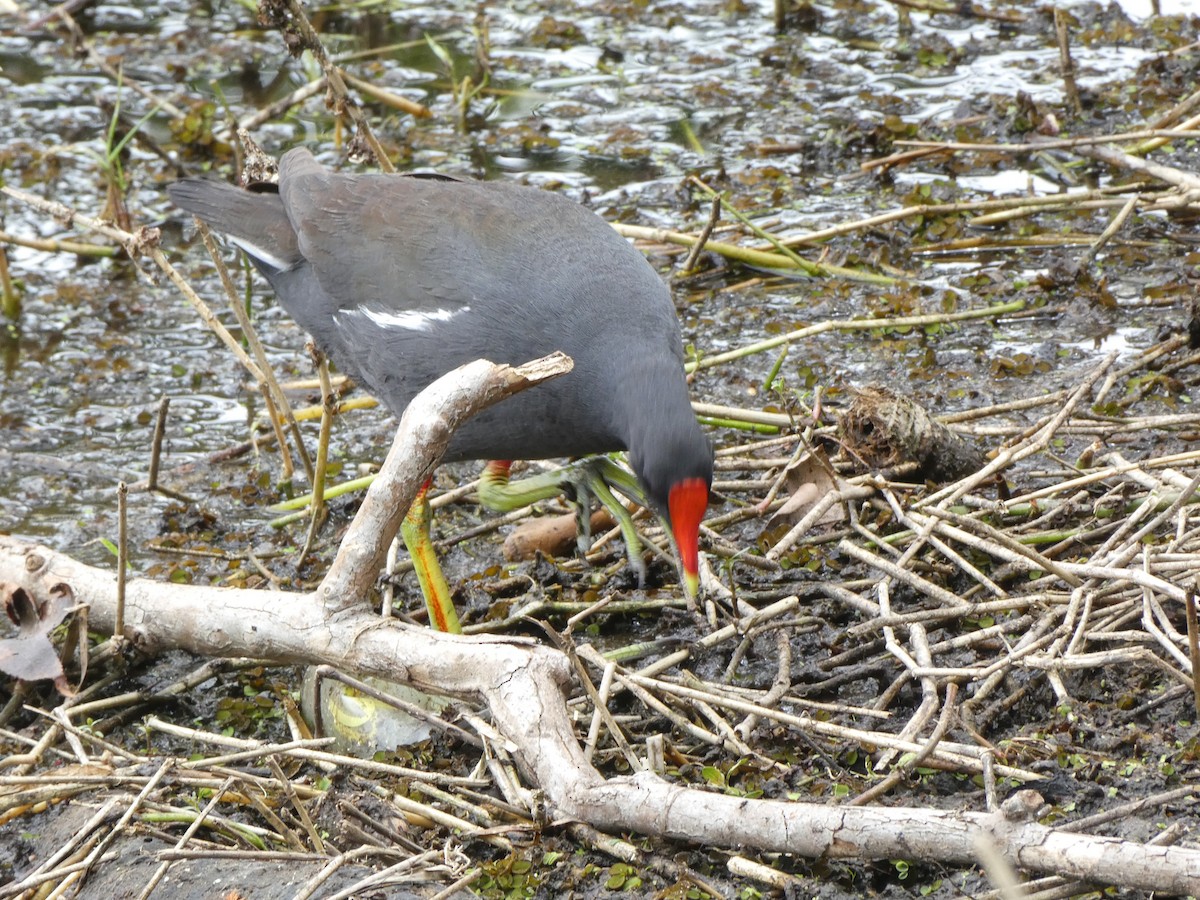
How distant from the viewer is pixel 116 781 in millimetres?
2930

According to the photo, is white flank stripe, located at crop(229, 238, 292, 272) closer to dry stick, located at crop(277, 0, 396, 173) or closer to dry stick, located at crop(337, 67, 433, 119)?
dry stick, located at crop(277, 0, 396, 173)

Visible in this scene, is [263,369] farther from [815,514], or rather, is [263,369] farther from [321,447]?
[815,514]

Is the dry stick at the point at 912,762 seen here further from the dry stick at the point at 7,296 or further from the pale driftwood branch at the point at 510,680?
the dry stick at the point at 7,296

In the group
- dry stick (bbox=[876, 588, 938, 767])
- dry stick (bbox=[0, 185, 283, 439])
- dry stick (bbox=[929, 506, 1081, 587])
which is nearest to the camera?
dry stick (bbox=[876, 588, 938, 767])

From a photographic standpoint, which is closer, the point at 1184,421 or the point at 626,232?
the point at 1184,421

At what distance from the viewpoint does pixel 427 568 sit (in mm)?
3701

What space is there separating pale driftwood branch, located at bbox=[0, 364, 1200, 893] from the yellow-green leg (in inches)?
19.6

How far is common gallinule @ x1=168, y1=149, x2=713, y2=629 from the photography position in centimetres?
327

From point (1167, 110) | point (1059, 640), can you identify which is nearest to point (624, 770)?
point (1059, 640)

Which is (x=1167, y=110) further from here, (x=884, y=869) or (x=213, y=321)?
(x=884, y=869)

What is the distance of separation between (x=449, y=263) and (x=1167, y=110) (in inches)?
151

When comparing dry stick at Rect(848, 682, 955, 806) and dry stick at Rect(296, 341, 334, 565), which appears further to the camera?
dry stick at Rect(296, 341, 334, 565)

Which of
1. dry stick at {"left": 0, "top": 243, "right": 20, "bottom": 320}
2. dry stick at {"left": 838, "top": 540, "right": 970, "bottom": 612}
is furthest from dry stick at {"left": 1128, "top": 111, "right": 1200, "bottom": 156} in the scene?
dry stick at {"left": 0, "top": 243, "right": 20, "bottom": 320}

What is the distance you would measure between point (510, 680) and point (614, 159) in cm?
422
